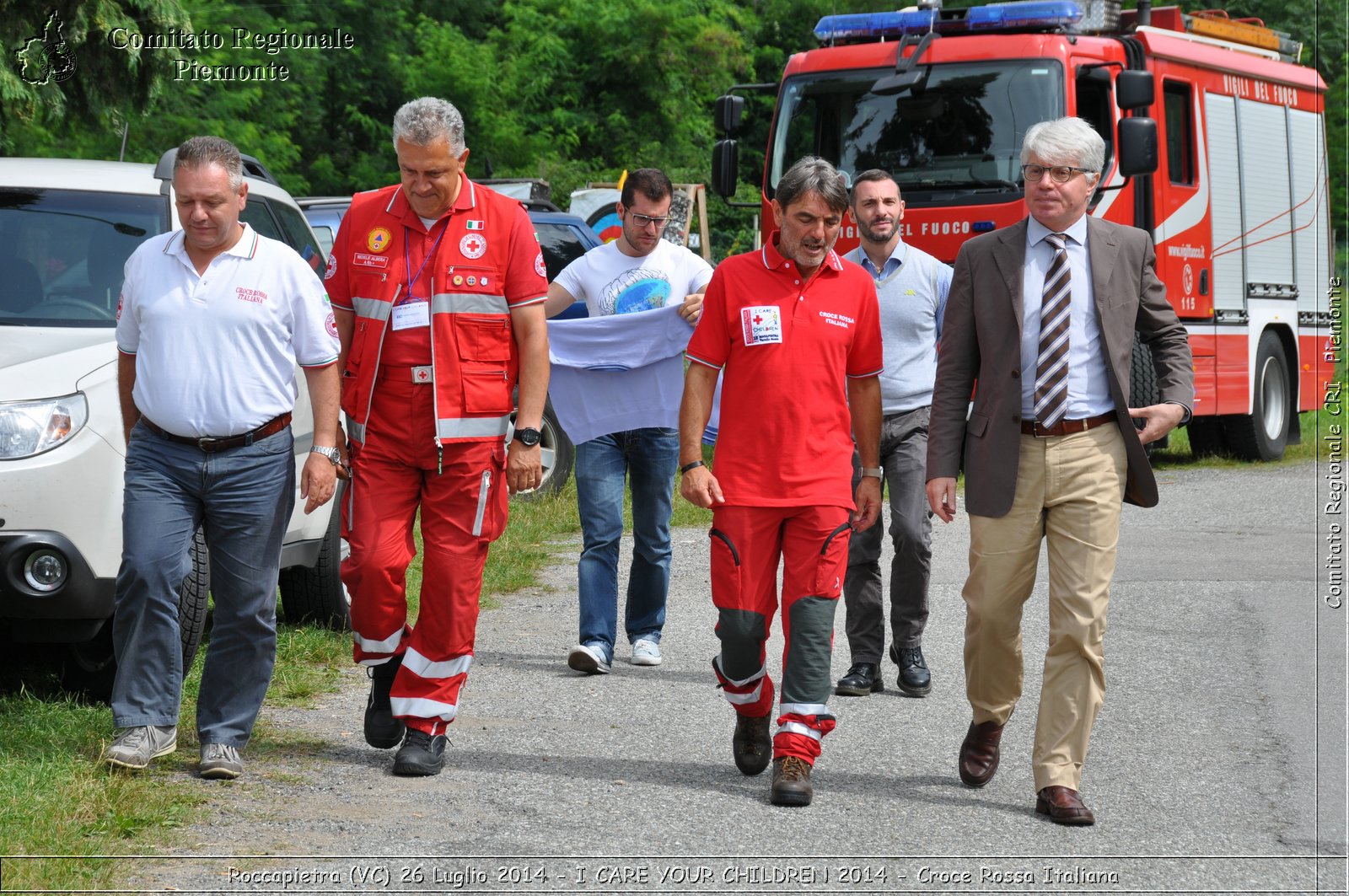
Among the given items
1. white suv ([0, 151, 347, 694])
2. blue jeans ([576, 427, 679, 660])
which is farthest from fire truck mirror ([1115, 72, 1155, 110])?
white suv ([0, 151, 347, 694])

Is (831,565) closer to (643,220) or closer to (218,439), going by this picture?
(218,439)

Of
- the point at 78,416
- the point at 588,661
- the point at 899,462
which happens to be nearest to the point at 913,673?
the point at 899,462

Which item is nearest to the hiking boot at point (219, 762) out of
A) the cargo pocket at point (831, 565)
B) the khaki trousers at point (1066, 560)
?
the cargo pocket at point (831, 565)

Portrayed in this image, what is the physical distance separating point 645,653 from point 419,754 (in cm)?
209

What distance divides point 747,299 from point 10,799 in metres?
2.69

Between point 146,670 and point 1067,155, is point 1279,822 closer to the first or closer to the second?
point 1067,155

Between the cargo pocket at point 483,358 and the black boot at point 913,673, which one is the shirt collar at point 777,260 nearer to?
the cargo pocket at point 483,358

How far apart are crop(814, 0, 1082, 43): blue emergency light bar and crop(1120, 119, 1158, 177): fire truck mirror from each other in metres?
1.34

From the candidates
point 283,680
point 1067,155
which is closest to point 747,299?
point 1067,155

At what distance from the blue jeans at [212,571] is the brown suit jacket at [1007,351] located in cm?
216

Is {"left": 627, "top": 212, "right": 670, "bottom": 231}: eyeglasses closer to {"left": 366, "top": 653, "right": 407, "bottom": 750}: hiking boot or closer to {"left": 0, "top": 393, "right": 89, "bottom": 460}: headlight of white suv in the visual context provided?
{"left": 366, "top": 653, "right": 407, "bottom": 750}: hiking boot

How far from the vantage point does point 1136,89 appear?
40.4ft

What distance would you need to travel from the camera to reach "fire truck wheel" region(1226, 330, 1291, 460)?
1580 cm

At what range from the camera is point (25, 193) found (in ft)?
22.8
